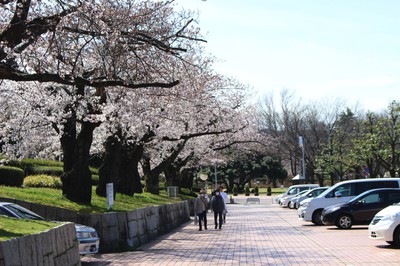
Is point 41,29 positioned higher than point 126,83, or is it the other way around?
point 41,29

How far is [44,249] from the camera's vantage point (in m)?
9.29

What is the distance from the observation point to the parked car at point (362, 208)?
2239 centimetres

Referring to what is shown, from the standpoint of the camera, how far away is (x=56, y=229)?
33.6 feet

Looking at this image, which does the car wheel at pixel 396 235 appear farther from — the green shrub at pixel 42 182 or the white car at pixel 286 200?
the white car at pixel 286 200

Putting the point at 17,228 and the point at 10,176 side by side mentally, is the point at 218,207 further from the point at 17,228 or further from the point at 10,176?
the point at 17,228

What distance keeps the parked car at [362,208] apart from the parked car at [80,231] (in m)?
11.5

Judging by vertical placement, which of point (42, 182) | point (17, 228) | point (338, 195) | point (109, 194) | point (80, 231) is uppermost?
point (42, 182)

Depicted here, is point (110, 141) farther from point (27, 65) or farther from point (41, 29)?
point (41, 29)

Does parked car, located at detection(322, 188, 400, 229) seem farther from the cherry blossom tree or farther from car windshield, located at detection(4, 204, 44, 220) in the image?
car windshield, located at detection(4, 204, 44, 220)

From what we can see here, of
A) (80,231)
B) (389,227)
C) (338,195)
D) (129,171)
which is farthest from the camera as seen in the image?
(129,171)

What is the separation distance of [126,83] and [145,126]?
48.2 feet

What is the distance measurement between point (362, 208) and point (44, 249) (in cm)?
1576

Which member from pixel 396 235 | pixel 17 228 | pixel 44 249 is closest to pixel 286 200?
pixel 396 235

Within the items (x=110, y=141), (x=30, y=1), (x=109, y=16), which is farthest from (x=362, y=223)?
(x=30, y=1)
